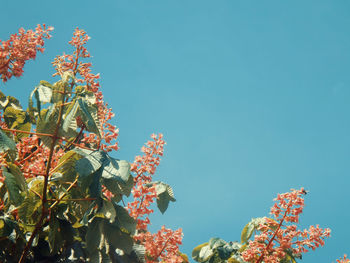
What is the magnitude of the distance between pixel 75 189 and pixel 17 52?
149 centimetres

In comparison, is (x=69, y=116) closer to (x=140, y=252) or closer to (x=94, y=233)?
(x=94, y=233)

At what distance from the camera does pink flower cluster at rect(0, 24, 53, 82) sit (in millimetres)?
3789

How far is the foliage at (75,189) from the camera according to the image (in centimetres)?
270

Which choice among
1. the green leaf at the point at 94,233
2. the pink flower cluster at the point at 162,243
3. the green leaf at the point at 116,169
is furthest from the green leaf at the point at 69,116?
the pink flower cluster at the point at 162,243

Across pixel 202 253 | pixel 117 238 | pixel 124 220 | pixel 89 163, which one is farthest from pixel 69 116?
pixel 202 253

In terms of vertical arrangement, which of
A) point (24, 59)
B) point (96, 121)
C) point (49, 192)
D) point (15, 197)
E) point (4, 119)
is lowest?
point (15, 197)

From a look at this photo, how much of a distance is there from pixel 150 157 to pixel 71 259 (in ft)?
3.49

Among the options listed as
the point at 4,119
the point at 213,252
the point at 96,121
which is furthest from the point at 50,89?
the point at 213,252

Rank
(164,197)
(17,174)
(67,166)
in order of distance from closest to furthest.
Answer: (17,174) < (67,166) < (164,197)

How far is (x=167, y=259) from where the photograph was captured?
3.18 metres

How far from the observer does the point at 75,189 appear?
10.1 feet

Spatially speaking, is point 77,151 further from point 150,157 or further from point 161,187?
point 161,187

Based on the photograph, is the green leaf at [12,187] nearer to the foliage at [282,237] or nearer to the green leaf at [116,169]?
the green leaf at [116,169]

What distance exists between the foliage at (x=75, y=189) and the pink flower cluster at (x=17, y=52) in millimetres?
572
